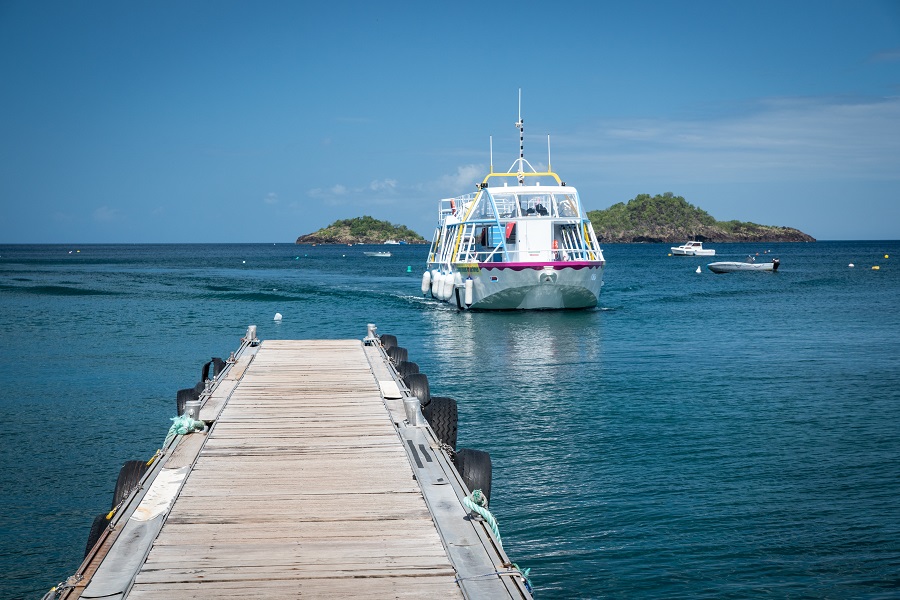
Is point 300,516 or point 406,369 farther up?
point 406,369

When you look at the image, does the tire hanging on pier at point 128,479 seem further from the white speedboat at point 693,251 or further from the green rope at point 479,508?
the white speedboat at point 693,251

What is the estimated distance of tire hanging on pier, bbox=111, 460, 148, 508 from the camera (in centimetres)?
876

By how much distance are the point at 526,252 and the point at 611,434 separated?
21.2 meters

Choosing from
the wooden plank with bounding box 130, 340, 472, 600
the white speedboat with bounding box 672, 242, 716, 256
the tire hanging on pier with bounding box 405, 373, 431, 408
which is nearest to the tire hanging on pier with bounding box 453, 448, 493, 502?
the wooden plank with bounding box 130, 340, 472, 600

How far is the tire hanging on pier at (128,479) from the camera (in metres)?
8.76

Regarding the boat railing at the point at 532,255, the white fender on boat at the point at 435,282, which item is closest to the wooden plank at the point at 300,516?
the boat railing at the point at 532,255

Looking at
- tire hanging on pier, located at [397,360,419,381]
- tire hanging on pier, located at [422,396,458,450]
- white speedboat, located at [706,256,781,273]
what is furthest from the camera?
white speedboat, located at [706,256,781,273]

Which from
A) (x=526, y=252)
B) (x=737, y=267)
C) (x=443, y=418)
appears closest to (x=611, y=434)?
(x=443, y=418)

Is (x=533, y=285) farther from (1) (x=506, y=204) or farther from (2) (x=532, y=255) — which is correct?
(1) (x=506, y=204)

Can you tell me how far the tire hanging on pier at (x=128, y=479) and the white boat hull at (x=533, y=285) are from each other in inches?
1087

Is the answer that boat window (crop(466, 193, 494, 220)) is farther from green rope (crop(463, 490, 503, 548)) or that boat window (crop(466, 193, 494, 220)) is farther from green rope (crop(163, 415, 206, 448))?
green rope (crop(463, 490, 503, 548))

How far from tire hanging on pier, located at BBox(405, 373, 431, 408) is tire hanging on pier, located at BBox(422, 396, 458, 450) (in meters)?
0.10

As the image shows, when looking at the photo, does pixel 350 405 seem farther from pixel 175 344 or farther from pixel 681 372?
pixel 175 344

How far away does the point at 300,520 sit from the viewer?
279 inches
